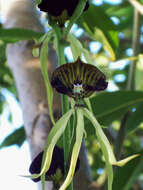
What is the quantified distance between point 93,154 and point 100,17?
1.27 metres

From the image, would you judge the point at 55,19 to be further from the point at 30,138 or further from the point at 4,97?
the point at 4,97

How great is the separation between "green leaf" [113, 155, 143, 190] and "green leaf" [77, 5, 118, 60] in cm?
44

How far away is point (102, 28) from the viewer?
4.17 feet

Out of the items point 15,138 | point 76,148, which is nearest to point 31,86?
point 15,138

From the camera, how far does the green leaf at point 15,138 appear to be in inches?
59.7

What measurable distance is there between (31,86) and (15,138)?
0.43 meters

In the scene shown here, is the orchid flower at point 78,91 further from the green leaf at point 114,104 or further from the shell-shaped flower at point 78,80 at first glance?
the green leaf at point 114,104

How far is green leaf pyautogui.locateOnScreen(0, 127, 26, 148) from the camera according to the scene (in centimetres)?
152

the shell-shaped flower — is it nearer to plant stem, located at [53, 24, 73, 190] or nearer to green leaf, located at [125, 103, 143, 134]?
plant stem, located at [53, 24, 73, 190]

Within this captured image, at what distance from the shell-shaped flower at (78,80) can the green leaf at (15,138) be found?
2.82 ft

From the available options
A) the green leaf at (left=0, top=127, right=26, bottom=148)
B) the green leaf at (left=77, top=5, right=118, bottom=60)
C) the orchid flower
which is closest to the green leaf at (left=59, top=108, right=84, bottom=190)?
the orchid flower

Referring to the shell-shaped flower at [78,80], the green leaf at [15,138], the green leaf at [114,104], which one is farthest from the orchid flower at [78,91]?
the green leaf at [15,138]

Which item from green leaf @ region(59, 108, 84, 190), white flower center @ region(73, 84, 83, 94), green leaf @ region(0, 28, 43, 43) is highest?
green leaf @ region(0, 28, 43, 43)

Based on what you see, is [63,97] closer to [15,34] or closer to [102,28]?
[15,34]
